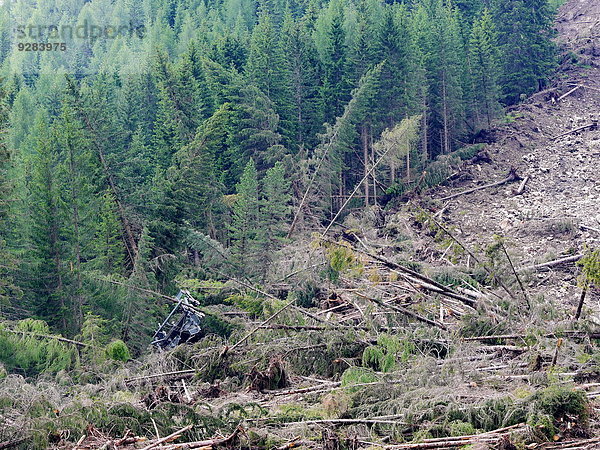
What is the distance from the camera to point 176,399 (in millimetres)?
9953

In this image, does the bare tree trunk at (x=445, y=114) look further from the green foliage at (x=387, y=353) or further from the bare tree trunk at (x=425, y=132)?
the green foliage at (x=387, y=353)

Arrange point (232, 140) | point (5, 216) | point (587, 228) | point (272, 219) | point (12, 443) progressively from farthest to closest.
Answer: point (232, 140)
point (587, 228)
point (272, 219)
point (5, 216)
point (12, 443)

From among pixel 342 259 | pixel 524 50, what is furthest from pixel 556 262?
pixel 524 50

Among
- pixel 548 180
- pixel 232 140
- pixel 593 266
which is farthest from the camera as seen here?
pixel 232 140

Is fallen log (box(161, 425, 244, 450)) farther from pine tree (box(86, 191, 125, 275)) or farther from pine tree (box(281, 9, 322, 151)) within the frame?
pine tree (box(281, 9, 322, 151))

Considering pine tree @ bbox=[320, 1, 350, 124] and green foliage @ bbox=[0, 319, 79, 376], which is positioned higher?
pine tree @ bbox=[320, 1, 350, 124]

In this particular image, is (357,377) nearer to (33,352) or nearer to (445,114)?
(33,352)

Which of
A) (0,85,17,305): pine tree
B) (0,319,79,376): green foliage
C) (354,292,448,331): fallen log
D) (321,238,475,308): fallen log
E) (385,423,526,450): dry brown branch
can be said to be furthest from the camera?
(0,85,17,305): pine tree

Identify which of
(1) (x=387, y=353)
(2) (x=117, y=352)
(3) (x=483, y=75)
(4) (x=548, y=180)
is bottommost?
(4) (x=548, y=180)

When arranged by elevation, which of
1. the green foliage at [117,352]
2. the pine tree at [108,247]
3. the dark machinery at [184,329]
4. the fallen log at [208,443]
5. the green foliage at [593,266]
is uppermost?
the green foliage at [593,266]

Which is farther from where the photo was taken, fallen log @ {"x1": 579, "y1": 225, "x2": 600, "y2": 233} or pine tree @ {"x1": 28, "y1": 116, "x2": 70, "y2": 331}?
fallen log @ {"x1": 579, "y1": 225, "x2": 600, "y2": 233}

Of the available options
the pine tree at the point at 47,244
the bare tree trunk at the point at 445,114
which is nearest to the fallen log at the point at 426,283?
the pine tree at the point at 47,244

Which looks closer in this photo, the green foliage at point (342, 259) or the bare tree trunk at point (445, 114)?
the green foliage at point (342, 259)

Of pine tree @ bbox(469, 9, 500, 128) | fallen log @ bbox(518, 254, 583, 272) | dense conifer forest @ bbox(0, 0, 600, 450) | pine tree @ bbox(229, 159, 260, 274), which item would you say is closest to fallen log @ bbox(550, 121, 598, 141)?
dense conifer forest @ bbox(0, 0, 600, 450)
